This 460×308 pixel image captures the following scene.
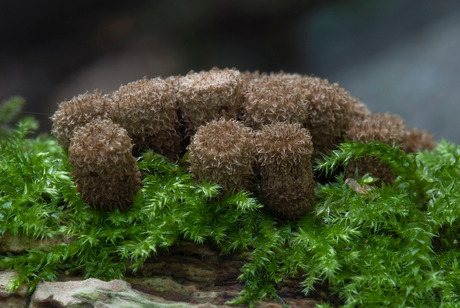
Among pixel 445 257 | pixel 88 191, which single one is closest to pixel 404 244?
pixel 445 257

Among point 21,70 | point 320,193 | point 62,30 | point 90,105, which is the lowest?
point 320,193

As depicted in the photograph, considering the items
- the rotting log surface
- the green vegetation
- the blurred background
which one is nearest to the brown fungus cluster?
the green vegetation

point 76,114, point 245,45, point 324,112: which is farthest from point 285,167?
point 245,45

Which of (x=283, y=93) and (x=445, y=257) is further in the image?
(x=283, y=93)

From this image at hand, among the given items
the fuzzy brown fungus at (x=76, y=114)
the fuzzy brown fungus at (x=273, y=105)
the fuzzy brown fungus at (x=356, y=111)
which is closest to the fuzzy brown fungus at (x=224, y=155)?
the fuzzy brown fungus at (x=273, y=105)

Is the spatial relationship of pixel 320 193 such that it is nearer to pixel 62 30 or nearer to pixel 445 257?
pixel 445 257

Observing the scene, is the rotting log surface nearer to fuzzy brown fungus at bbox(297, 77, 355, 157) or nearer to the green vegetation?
the green vegetation

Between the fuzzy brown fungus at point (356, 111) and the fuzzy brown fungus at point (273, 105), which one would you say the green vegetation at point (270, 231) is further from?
the fuzzy brown fungus at point (356, 111)
